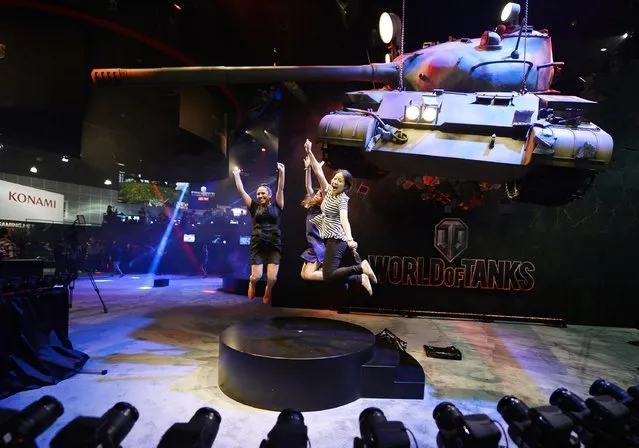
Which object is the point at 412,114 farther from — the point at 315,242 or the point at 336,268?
the point at 315,242

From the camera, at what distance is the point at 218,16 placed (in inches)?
251

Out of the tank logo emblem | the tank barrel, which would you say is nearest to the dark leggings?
the tank barrel

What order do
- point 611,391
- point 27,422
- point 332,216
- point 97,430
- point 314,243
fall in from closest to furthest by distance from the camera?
point 97,430 → point 27,422 → point 611,391 → point 332,216 → point 314,243

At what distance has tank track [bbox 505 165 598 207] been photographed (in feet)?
12.8

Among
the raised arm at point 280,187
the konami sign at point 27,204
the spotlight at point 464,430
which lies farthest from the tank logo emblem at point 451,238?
the konami sign at point 27,204

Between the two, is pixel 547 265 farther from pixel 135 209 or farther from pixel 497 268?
pixel 135 209

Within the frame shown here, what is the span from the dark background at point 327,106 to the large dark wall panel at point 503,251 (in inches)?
1.3

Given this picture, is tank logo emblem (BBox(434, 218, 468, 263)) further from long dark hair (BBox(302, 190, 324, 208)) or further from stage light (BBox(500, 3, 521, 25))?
stage light (BBox(500, 3, 521, 25))

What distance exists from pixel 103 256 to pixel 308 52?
13664 millimetres

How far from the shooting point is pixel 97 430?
171cm

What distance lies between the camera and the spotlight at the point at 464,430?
1.77m

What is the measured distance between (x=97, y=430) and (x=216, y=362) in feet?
12.3

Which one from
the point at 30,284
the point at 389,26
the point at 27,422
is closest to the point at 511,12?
the point at 389,26

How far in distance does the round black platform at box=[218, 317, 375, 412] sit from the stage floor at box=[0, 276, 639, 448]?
0.12 meters
